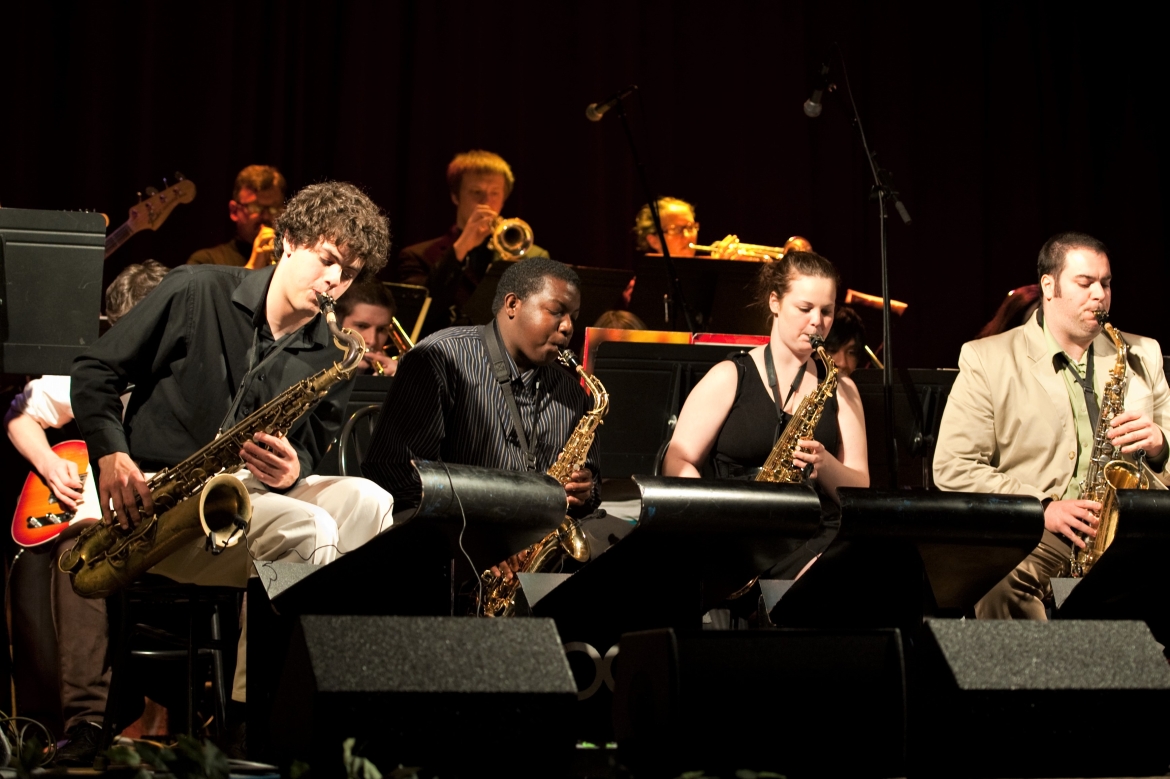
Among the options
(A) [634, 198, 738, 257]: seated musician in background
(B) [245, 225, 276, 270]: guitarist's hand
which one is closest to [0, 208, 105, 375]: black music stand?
(B) [245, 225, 276, 270]: guitarist's hand

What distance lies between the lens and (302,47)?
715cm

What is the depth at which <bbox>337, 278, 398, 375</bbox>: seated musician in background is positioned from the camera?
4.99m

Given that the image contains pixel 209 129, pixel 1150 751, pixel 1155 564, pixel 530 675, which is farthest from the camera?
pixel 209 129

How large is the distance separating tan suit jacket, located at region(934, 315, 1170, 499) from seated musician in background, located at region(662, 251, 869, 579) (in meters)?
0.32

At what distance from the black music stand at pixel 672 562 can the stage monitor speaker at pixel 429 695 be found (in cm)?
47

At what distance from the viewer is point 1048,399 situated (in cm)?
409

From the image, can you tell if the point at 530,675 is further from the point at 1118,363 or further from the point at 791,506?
the point at 1118,363

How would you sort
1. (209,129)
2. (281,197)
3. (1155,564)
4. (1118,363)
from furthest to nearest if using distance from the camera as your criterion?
(209,129)
(281,197)
(1118,363)
(1155,564)

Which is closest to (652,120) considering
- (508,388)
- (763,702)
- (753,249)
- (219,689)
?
(753,249)

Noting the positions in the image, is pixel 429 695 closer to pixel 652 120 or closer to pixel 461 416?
pixel 461 416

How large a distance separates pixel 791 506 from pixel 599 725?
0.74m

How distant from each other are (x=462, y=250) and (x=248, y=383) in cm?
289

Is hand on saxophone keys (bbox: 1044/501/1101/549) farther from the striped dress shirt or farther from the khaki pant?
the striped dress shirt

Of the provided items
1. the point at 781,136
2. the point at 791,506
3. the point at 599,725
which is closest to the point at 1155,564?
the point at 791,506
